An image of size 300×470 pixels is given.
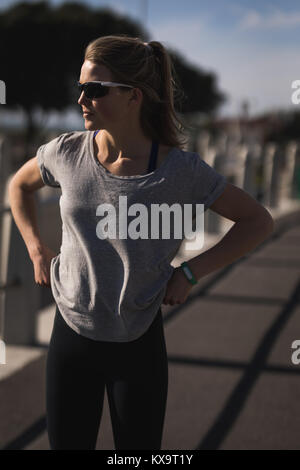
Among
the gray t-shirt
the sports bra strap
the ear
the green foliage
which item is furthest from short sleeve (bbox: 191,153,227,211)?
the green foliage

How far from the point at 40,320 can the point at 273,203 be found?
10.7 metres

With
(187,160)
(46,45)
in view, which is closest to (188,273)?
(187,160)

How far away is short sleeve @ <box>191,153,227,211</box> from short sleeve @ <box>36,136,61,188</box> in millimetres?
439

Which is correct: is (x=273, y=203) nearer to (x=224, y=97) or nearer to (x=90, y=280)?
(x=90, y=280)

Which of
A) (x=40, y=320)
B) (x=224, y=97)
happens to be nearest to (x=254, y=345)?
(x=40, y=320)

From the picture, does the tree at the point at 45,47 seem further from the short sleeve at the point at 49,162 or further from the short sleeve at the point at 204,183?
the short sleeve at the point at 204,183

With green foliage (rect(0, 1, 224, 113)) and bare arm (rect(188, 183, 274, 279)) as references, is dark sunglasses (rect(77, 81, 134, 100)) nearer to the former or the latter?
bare arm (rect(188, 183, 274, 279))

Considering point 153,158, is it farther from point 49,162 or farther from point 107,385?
point 107,385

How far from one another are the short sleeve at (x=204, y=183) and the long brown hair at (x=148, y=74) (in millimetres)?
131

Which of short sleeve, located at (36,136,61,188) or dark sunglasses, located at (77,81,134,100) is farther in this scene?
short sleeve, located at (36,136,61,188)

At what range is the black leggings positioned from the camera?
1.99 meters

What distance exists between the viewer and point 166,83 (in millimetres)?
1979

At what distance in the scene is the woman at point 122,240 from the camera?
1.89m

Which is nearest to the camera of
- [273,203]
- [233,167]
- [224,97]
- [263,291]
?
[263,291]
